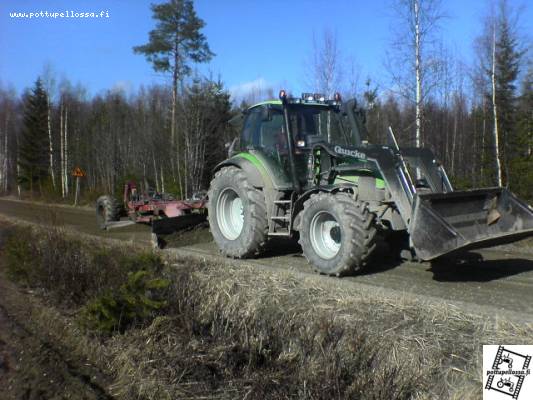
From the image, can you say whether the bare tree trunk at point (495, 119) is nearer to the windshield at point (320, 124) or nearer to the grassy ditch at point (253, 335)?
the windshield at point (320, 124)

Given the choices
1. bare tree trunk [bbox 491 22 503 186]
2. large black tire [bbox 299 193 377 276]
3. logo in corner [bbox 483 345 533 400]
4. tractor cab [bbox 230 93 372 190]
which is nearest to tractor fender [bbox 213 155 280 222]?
tractor cab [bbox 230 93 372 190]

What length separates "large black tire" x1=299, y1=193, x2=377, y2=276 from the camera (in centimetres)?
654

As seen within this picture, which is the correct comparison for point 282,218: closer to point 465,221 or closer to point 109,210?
point 465,221

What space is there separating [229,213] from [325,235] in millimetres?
2376

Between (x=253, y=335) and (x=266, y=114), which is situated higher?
(x=266, y=114)

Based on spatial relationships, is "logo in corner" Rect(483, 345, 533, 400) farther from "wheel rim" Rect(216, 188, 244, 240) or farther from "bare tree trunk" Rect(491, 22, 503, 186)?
"bare tree trunk" Rect(491, 22, 503, 186)

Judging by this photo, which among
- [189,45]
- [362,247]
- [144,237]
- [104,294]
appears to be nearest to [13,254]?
[104,294]

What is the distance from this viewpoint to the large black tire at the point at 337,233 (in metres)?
6.54

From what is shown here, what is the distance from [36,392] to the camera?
12.7ft

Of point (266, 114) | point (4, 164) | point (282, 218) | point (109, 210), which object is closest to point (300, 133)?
point (266, 114)

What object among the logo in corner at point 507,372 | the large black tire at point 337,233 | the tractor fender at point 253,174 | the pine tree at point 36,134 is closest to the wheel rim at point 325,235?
the large black tire at point 337,233

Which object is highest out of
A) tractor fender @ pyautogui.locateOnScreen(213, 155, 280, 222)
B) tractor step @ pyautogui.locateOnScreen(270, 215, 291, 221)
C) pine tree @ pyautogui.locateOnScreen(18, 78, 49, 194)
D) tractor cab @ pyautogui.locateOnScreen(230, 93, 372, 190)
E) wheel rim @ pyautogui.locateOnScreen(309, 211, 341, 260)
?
pine tree @ pyautogui.locateOnScreen(18, 78, 49, 194)

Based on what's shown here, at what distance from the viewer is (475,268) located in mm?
7172

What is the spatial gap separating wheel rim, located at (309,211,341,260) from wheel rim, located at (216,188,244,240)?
81.9 inches
